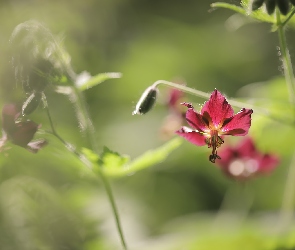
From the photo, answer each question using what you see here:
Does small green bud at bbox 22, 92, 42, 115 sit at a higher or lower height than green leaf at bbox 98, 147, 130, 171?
higher

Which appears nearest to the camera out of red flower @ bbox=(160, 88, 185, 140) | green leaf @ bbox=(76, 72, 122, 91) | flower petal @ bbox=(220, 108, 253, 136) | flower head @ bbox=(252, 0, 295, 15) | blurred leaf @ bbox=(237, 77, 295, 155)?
flower petal @ bbox=(220, 108, 253, 136)

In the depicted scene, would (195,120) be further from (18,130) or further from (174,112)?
(174,112)

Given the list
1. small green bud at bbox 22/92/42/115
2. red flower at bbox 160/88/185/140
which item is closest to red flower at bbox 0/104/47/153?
small green bud at bbox 22/92/42/115

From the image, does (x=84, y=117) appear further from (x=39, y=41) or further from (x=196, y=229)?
(x=196, y=229)

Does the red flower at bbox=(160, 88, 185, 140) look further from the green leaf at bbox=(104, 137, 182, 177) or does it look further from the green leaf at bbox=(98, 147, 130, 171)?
the green leaf at bbox=(98, 147, 130, 171)

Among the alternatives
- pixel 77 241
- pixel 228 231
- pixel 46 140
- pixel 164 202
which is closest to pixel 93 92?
pixel 164 202

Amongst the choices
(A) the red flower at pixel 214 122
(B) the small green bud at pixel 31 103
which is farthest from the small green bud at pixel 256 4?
(B) the small green bud at pixel 31 103

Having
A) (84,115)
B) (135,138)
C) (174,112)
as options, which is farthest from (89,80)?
(135,138)

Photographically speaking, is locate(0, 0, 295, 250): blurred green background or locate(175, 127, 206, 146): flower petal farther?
locate(0, 0, 295, 250): blurred green background
